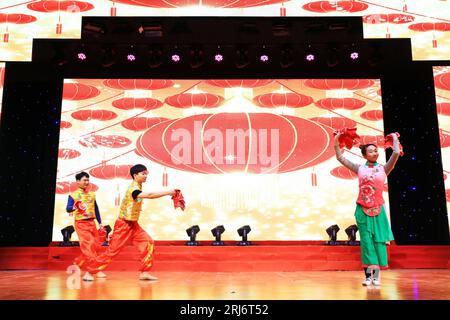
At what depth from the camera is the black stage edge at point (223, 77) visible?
6.05m

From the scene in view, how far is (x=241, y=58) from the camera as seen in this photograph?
245 inches

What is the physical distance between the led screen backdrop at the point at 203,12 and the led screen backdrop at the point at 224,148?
799 mm

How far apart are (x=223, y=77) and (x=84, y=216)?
10.3 feet

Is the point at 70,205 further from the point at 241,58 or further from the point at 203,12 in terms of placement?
the point at 203,12

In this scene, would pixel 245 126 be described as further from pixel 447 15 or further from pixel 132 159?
pixel 447 15

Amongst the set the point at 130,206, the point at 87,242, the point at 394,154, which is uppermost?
the point at 394,154

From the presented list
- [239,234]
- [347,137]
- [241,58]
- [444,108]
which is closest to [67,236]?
[239,234]

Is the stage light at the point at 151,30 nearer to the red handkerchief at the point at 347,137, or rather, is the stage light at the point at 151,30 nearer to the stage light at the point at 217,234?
the stage light at the point at 217,234

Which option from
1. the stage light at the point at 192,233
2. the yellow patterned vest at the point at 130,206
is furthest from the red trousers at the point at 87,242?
the stage light at the point at 192,233

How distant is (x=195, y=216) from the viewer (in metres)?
6.35

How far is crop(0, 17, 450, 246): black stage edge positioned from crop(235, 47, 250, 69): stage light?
0.12m

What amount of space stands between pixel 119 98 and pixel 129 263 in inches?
96.7

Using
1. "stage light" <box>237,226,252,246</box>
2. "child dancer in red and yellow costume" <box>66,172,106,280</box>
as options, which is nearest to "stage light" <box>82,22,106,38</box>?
"child dancer in red and yellow costume" <box>66,172,106,280</box>

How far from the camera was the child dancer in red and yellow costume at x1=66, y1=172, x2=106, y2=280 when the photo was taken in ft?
14.6
